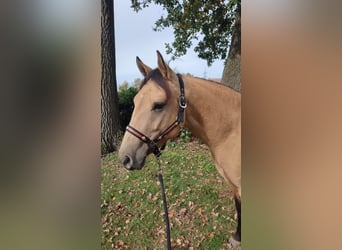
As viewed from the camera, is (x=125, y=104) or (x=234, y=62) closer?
(x=234, y=62)

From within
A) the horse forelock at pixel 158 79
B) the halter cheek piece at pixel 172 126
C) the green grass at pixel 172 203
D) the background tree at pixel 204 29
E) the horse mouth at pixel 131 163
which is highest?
the background tree at pixel 204 29

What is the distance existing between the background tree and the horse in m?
0.14

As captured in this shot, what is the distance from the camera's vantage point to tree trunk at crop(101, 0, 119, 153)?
6.01 ft

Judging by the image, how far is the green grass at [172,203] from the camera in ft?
6.15

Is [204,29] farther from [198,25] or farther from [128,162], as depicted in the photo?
[128,162]

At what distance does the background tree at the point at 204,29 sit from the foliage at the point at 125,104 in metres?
0.34

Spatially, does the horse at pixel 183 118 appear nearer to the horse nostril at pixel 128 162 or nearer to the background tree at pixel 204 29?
the horse nostril at pixel 128 162

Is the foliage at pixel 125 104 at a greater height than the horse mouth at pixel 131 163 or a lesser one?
greater

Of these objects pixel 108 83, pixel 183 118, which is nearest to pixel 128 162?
pixel 183 118

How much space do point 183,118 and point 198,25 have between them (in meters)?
0.57

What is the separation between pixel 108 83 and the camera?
1.90 m

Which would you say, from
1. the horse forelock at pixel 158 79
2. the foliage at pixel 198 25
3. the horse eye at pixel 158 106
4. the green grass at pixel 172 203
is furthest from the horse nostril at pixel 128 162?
the foliage at pixel 198 25

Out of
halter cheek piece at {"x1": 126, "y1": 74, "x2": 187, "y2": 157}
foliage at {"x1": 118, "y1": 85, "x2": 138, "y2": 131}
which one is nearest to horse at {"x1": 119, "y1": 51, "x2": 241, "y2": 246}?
halter cheek piece at {"x1": 126, "y1": 74, "x2": 187, "y2": 157}
